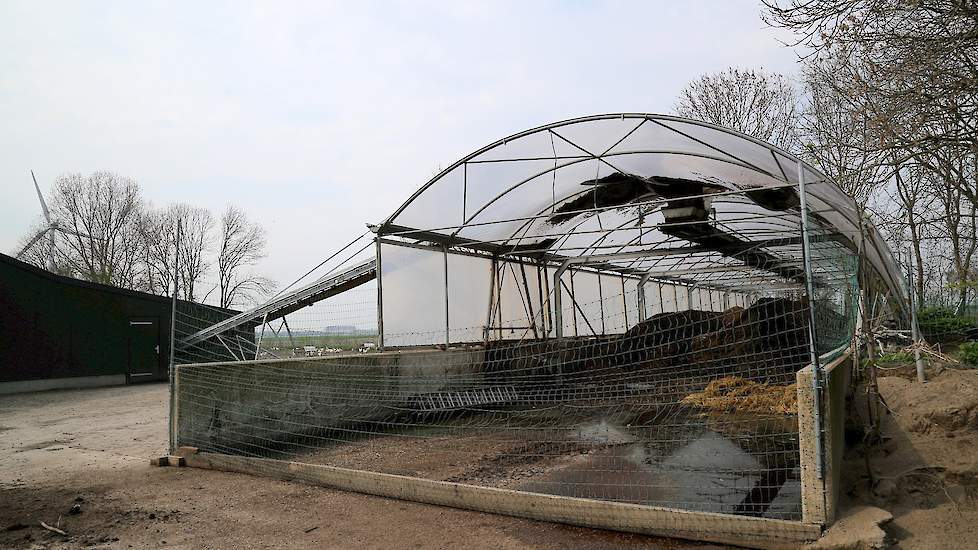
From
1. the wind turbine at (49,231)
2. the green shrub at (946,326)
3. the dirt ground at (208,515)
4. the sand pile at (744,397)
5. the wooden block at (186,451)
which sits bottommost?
the dirt ground at (208,515)

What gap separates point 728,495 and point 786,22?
4.14 meters

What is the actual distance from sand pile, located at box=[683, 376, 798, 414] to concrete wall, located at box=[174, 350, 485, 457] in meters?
4.13

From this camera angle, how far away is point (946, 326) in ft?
43.4

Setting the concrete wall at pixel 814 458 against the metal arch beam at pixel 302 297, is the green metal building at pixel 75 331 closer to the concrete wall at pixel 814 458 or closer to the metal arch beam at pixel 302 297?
the metal arch beam at pixel 302 297

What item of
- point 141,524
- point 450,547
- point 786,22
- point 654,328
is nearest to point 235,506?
point 141,524

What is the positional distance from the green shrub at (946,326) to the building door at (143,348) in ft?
64.8

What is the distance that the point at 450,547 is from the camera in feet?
14.3

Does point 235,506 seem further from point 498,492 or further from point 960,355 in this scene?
point 960,355

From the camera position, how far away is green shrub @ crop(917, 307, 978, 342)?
12273 mm

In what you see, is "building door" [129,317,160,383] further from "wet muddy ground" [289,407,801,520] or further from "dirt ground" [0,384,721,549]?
"wet muddy ground" [289,407,801,520]

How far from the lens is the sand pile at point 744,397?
25.8 ft

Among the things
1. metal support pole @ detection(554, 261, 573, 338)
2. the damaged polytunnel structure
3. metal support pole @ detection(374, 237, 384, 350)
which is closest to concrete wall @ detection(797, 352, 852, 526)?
the damaged polytunnel structure

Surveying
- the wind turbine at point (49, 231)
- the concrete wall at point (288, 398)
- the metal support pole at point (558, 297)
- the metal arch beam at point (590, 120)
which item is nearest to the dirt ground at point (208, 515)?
the concrete wall at point (288, 398)

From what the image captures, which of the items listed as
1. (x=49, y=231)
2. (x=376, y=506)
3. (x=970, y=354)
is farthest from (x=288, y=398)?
(x=49, y=231)
